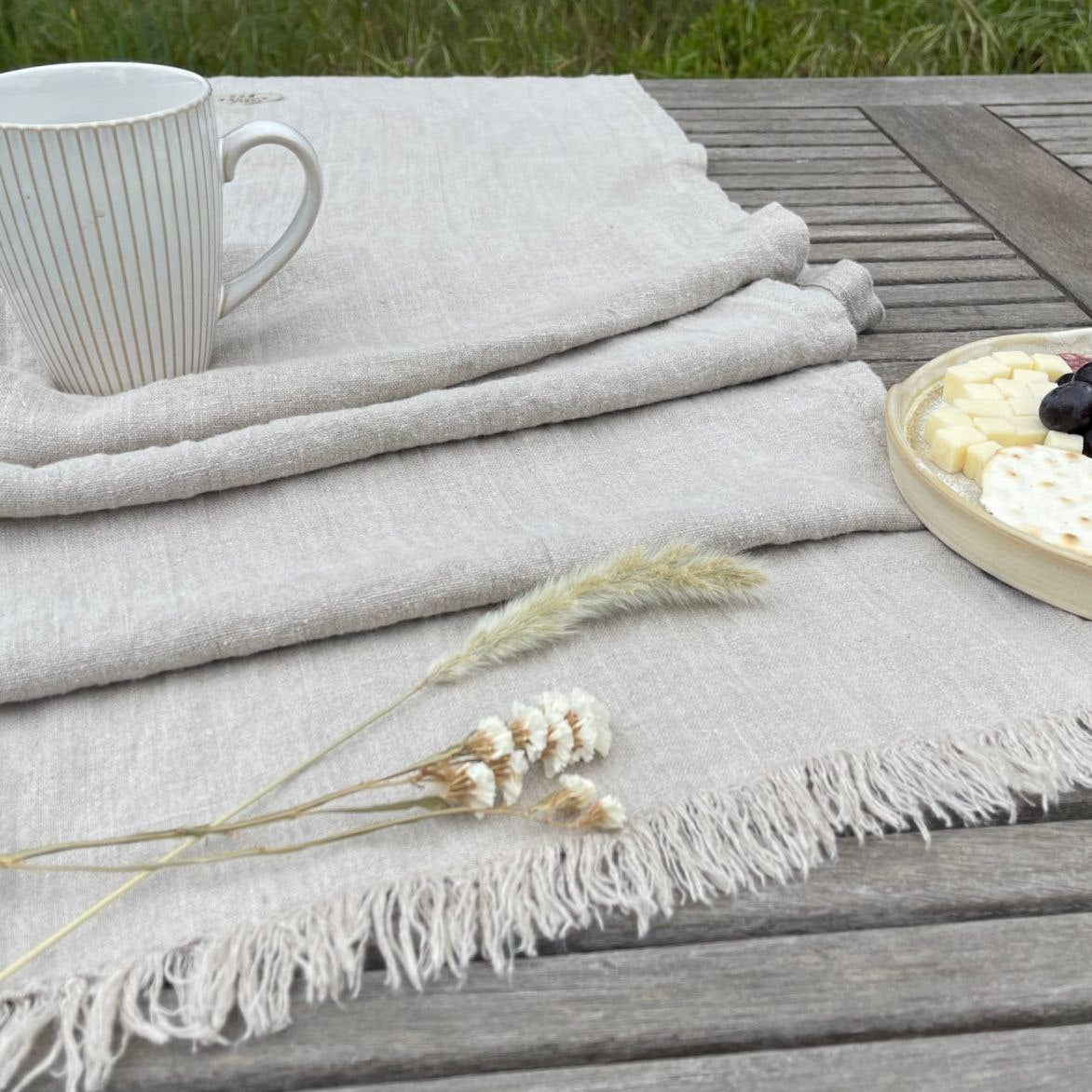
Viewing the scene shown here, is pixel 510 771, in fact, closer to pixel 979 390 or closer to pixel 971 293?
pixel 979 390

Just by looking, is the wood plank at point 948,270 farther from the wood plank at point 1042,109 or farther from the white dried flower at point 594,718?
the white dried flower at point 594,718

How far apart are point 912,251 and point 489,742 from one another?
913 millimetres

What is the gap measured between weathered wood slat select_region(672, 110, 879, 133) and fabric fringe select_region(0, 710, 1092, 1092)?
3.98ft

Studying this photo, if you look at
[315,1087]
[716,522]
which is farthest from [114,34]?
[315,1087]

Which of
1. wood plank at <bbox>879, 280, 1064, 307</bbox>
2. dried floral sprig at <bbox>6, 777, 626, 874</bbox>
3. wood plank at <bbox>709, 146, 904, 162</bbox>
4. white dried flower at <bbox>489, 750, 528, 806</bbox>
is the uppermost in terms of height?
wood plank at <bbox>709, 146, 904, 162</bbox>

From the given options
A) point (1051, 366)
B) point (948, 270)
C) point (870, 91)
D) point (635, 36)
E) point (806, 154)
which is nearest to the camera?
point (1051, 366)

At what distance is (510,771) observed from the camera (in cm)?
60

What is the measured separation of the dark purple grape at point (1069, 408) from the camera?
2.73 ft

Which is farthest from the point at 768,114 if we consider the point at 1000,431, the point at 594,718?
the point at 594,718

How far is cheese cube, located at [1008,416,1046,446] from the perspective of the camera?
85 centimetres

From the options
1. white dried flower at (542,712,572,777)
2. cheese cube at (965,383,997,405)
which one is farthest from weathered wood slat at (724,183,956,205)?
white dried flower at (542,712,572,777)

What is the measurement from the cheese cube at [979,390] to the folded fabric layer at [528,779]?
6.0 inches

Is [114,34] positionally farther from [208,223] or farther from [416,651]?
[416,651]

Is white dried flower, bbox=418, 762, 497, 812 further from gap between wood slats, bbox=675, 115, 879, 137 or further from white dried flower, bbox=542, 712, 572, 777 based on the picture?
gap between wood slats, bbox=675, 115, 879, 137
